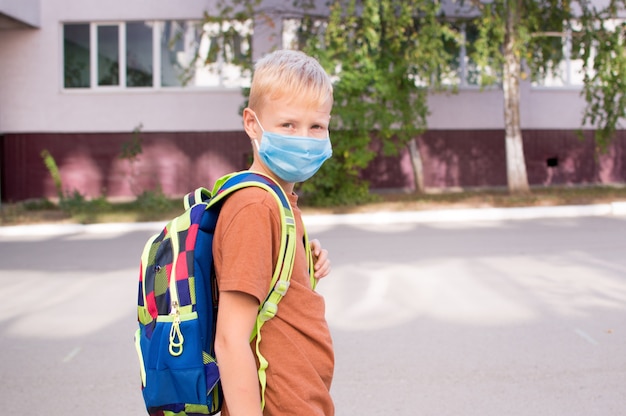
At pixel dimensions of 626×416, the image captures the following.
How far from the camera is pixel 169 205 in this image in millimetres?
18156

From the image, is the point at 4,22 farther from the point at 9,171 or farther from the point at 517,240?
the point at 517,240

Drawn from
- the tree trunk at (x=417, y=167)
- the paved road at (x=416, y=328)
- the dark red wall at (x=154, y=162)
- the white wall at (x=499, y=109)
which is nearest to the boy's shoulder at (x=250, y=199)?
the paved road at (x=416, y=328)

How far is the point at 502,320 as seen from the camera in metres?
6.88

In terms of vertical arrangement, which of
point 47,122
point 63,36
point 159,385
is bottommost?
point 159,385

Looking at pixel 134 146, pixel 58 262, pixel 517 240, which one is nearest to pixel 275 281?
pixel 58 262

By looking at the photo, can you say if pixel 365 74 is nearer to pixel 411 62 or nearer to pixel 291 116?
pixel 411 62

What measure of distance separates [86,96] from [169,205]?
218 inches

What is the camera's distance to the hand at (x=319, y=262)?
2.45 metres

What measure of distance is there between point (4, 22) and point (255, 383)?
20.9 metres

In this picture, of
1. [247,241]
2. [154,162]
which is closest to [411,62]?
[154,162]

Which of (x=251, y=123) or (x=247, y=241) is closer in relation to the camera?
(x=247, y=241)

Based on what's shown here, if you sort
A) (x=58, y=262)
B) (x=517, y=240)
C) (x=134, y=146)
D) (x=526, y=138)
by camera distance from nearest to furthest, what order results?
(x=58, y=262)
(x=517, y=240)
(x=134, y=146)
(x=526, y=138)

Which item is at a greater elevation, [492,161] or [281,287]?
[492,161]

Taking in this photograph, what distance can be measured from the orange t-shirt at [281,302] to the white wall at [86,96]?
1998cm
